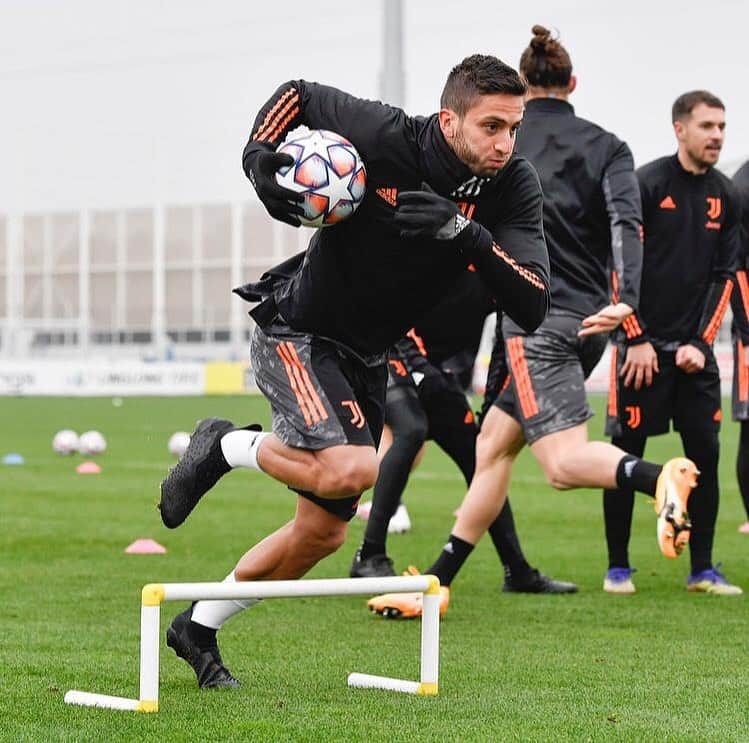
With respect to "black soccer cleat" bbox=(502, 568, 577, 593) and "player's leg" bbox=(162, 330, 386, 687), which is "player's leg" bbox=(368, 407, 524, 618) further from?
"player's leg" bbox=(162, 330, 386, 687)

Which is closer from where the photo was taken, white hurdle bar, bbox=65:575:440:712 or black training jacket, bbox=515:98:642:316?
white hurdle bar, bbox=65:575:440:712

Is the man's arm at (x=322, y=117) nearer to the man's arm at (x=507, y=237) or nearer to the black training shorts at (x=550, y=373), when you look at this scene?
the man's arm at (x=507, y=237)

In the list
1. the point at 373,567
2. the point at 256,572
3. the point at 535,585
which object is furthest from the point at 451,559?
the point at 256,572

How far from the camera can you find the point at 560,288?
21.9 ft

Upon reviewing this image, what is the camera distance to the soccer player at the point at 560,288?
6.41 m

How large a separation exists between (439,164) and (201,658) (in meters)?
1.69

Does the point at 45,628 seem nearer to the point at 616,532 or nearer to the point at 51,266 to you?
the point at 616,532

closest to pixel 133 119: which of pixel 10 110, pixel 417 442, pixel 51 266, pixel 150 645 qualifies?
pixel 10 110

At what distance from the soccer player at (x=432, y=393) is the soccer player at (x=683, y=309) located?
82 centimetres

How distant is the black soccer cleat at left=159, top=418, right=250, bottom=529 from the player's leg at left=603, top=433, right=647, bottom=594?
281 cm

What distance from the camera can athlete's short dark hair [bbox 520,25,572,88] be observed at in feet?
21.8

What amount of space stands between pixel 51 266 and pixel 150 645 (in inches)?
2373

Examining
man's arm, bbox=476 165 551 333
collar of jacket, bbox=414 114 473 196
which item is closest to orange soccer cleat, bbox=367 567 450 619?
man's arm, bbox=476 165 551 333

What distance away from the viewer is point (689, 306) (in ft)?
23.9
